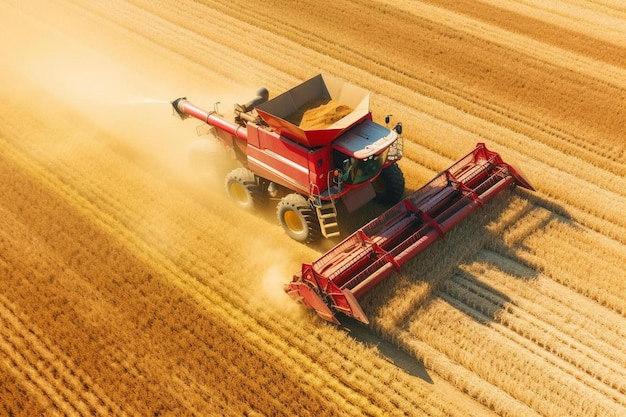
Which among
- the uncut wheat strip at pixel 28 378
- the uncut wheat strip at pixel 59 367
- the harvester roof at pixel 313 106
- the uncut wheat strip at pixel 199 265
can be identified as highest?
the harvester roof at pixel 313 106

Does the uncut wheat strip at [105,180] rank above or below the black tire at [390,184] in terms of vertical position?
below

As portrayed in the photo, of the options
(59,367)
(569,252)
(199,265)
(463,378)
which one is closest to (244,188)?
(199,265)

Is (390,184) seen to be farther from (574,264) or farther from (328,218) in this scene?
(574,264)

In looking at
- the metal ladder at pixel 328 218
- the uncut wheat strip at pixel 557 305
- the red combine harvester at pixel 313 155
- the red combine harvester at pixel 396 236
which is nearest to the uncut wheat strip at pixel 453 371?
the red combine harvester at pixel 396 236

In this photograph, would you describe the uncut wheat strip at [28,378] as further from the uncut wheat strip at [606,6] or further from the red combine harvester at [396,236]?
the uncut wheat strip at [606,6]

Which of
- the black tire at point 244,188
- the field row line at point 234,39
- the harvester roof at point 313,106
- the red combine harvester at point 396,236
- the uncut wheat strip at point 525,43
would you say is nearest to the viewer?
the red combine harvester at point 396,236

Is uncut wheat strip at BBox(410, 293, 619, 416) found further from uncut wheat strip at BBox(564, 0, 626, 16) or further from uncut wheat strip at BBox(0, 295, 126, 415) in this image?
uncut wheat strip at BBox(564, 0, 626, 16)
